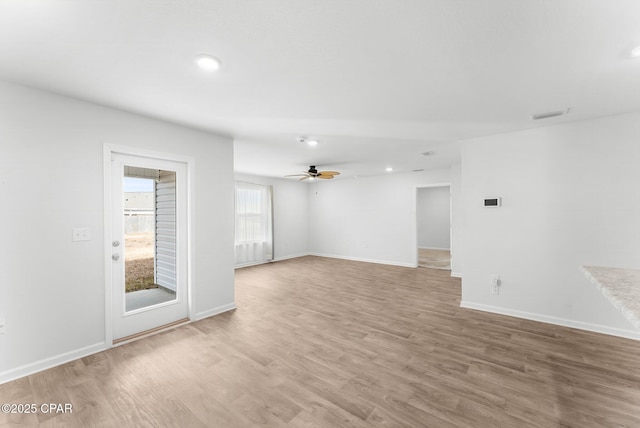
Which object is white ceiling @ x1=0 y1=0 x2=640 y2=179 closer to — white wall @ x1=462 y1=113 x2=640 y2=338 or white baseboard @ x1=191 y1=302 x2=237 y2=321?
white wall @ x1=462 y1=113 x2=640 y2=338

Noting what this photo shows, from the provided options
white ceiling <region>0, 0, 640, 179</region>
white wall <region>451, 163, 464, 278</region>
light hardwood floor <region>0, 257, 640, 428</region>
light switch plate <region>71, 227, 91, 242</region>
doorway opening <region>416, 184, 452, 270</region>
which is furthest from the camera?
doorway opening <region>416, 184, 452, 270</region>

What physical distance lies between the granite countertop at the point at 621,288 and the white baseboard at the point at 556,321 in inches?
68.9

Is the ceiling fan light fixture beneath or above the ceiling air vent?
above

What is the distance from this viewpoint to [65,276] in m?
2.48

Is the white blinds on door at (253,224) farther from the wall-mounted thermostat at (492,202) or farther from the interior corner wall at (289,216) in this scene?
the wall-mounted thermostat at (492,202)

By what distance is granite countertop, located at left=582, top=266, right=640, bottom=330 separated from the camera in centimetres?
119

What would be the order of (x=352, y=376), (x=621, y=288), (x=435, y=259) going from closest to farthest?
(x=621, y=288)
(x=352, y=376)
(x=435, y=259)

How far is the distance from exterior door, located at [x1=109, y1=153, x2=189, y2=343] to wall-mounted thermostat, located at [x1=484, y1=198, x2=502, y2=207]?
425cm

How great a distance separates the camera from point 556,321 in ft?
10.9

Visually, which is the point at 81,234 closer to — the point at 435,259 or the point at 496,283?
the point at 496,283

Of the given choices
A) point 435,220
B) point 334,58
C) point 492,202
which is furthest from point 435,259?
point 334,58

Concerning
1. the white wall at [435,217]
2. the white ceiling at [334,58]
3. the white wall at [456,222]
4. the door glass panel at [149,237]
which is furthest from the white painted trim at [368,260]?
the door glass panel at [149,237]

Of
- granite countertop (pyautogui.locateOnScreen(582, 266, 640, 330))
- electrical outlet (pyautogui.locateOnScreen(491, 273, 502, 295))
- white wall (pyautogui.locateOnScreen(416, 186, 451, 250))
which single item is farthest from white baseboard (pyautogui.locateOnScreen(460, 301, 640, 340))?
white wall (pyautogui.locateOnScreen(416, 186, 451, 250))

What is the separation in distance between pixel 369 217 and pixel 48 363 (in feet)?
22.6
